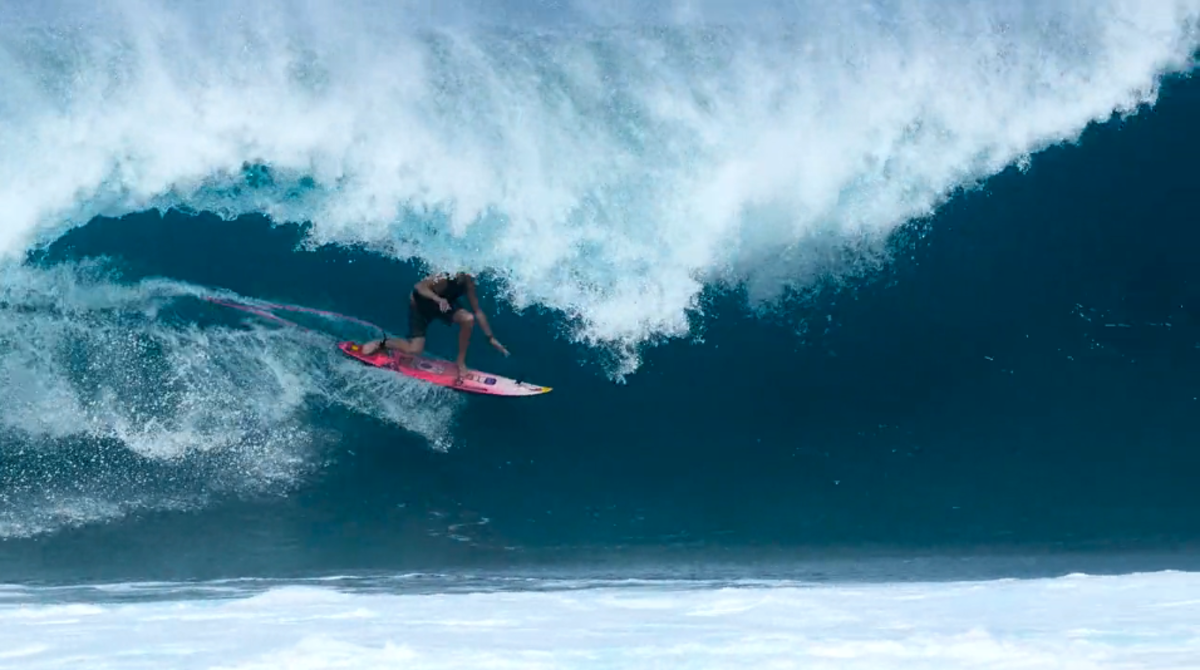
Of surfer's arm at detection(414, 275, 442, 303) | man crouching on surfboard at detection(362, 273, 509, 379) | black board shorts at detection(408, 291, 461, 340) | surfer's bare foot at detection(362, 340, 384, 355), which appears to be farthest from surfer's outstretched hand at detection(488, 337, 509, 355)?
surfer's bare foot at detection(362, 340, 384, 355)

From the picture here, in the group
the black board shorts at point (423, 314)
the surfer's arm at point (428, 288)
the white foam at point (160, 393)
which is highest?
the surfer's arm at point (428, 288)

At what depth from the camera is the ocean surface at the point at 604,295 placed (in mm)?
8531

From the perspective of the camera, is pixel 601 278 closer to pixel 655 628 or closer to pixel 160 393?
pixel 655 628

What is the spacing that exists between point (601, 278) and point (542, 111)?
57.3 inches

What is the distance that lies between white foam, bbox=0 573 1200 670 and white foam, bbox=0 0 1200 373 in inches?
97.6

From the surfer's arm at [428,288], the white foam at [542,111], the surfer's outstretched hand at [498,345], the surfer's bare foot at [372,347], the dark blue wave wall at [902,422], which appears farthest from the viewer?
the dark blue wave wall at [902,422]

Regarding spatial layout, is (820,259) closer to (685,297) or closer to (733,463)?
(685,297)

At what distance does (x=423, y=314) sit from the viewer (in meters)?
8.09

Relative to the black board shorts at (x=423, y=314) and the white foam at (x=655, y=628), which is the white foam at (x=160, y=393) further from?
the white foam at (x=655, y=628)

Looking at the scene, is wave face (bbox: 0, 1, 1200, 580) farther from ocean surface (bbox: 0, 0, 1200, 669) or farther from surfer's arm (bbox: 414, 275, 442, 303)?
surfer's arm (bbox: 414, 275, 442, 303)

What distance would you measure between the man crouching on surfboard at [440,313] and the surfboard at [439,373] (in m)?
0.07

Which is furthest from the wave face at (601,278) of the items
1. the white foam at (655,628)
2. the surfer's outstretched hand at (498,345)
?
the white foam at (655,628)

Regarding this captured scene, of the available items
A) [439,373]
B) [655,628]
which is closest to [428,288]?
[439,373]

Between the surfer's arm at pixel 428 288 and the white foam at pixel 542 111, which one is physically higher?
the white foam at pixel 542 111
